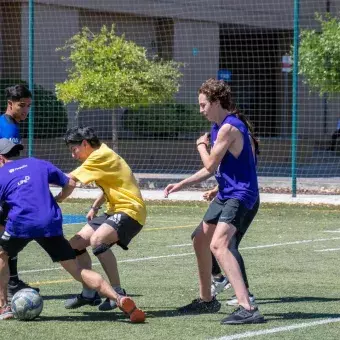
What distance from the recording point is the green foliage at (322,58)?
26.1 metres

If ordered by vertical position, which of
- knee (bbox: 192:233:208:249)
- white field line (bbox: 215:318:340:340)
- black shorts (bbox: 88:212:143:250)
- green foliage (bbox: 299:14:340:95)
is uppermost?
green foliage (bbox: 299:14:340:95)

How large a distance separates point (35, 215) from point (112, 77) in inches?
602

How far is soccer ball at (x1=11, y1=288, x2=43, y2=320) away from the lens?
8.13m

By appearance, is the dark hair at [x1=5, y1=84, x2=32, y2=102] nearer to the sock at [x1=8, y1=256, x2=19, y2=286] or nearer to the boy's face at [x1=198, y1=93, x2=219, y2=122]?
the sock at [x1=8, y1=256, x2=19, y2=286]

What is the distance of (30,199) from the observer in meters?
8.05

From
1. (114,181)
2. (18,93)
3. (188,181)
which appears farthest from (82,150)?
(18,93)

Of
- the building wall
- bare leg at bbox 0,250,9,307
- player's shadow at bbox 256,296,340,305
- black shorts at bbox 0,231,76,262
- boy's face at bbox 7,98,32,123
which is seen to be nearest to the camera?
black shorts at bbox 0,231,76,262

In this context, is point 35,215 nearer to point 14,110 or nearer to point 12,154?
point 12,154

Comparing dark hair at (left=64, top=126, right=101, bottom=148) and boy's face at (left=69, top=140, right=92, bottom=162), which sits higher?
dark hair at (left=64, top=126, right=101, bottom=148)

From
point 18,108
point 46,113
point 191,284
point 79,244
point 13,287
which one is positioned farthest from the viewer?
point 46,113

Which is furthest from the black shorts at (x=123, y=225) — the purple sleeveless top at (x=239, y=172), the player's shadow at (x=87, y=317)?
the purple sleeveless top at (x=239, y=172)

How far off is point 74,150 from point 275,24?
85.9 ft

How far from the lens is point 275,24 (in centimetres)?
3397

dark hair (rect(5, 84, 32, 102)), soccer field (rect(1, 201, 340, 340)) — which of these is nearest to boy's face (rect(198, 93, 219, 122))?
soccer field (rect(1, 201, 340, 340))
